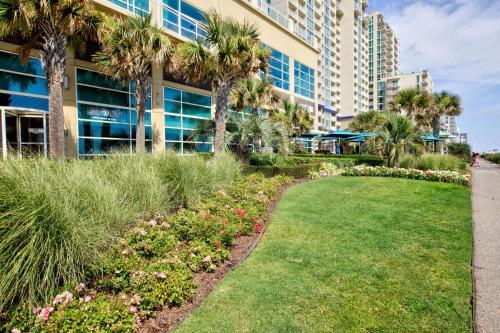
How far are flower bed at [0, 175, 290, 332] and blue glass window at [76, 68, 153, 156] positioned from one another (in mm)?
10250

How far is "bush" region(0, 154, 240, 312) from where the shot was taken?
2.91m

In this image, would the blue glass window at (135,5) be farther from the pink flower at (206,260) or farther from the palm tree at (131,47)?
the pink flower at (206,260)

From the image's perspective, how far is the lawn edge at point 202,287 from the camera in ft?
9.94

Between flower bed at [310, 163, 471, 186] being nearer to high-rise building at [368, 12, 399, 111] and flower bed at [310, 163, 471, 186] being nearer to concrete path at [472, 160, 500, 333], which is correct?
concrete path at [472, 160, 500, 333]

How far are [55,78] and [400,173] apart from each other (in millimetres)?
15675

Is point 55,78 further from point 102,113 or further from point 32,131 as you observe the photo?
point 102,113

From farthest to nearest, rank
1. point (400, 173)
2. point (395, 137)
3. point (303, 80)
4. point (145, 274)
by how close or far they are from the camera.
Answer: point (303, 80)
point (395, 137)
point (400, 173)
point (145, 274)

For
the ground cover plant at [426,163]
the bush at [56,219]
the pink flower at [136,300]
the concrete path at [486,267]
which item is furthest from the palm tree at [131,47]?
the ground cover plant at [426,163]

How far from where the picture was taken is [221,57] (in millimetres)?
13508

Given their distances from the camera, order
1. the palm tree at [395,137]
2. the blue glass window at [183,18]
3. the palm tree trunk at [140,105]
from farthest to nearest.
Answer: the blue glass window at [183,18]
the palm tree at [395,137]
the palm tree trunk at [140,105]

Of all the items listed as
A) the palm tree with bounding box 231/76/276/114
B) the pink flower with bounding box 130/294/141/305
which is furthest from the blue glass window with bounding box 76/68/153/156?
the pink flower with bounding box 130/294/141/305

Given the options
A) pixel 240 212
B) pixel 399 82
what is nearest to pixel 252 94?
pixel 240 212

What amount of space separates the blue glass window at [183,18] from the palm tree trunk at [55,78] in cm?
917

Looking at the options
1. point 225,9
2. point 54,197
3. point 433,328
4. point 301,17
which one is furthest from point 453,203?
point 301,17
